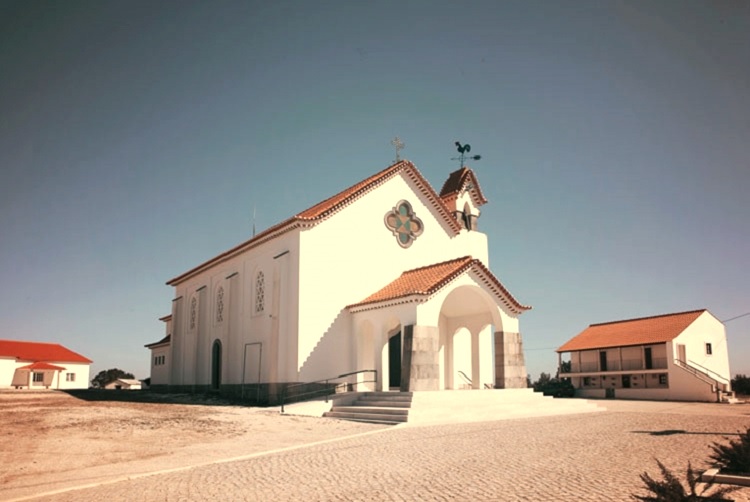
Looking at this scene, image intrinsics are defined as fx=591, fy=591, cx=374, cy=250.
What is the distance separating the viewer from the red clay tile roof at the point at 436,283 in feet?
73.0

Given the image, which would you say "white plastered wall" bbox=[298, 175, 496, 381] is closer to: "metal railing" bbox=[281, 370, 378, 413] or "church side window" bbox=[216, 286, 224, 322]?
"metal railing" bbox=[281, 370, 378, 413]

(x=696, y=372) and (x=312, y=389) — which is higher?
(x=696, y=372)

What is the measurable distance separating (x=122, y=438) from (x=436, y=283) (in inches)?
469

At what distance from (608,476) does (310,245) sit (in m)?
17.7

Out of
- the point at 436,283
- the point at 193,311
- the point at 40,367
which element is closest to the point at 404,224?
the point at 436,283

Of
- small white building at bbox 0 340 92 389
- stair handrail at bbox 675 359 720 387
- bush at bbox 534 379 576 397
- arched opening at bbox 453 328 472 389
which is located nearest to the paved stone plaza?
arched opening at bbox 453 328 472 389

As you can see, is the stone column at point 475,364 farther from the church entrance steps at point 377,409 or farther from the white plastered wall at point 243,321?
the white plastered wall at point 243,321

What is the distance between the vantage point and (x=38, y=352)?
56.9m

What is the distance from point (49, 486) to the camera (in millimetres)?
9734

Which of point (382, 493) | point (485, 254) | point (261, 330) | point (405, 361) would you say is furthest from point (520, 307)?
point (382, 493)

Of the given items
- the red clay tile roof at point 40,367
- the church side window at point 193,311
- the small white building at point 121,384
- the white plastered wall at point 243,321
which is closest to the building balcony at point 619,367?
the white plastered wall at point 243,321

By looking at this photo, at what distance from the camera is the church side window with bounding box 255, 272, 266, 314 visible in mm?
28312

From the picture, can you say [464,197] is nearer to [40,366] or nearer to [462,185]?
[462,185]

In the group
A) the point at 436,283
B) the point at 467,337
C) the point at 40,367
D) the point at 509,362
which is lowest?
the point at 40,367
